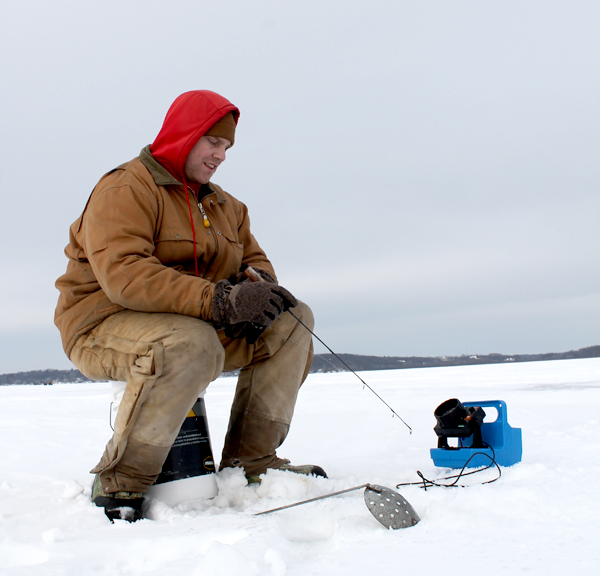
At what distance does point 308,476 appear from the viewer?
7.02 ft

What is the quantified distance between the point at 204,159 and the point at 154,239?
0.43 meters

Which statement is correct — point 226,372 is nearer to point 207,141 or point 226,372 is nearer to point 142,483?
point 142,483

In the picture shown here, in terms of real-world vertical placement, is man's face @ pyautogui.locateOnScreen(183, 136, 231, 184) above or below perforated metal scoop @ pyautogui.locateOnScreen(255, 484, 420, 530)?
above

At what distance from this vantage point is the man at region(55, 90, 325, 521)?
1.84 metres

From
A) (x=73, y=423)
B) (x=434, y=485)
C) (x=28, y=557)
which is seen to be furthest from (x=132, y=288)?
(x=73, y=423)

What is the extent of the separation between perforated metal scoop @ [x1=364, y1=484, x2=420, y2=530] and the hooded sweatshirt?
85 centimetres

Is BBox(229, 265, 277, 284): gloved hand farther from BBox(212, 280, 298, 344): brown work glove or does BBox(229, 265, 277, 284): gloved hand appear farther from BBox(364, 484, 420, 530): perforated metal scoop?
BBox(364, 484, 420, 530): perforated metal scoop

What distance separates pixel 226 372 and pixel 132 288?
705 mm

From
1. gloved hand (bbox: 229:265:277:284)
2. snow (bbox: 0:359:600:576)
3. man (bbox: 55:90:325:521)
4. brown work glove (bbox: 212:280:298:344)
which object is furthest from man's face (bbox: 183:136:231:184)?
snow (bbox: 0:359:600:576)

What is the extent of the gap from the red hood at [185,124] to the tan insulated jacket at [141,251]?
0.07m

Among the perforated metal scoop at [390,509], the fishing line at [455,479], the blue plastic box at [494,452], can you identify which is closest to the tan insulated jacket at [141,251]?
the perforated metal scoop at [390,509]

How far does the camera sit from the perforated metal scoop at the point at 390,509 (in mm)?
1450

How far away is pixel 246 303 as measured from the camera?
1889 mm

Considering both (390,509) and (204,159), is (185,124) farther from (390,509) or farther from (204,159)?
(390,509)
